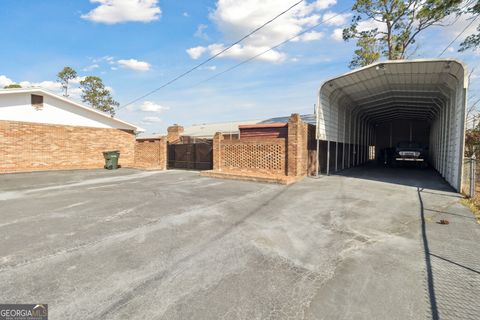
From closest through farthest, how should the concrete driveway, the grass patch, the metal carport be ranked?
the concrete driveway < the grass patch < the metal carport

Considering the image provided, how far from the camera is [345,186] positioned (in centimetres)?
920

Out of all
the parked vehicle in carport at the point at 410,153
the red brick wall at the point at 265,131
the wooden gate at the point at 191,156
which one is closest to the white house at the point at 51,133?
the wooden gate at the point at 191,156

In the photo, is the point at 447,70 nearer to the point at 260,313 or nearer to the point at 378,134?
the point at 260,313

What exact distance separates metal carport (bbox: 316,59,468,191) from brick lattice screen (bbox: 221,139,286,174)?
219cm

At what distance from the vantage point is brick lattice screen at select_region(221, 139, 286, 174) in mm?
10816

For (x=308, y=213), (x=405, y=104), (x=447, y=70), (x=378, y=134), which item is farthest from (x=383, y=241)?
(x=378, y=134)

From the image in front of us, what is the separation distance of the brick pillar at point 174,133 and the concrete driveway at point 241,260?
1075 centimetres

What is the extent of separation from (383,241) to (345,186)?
17.8 ft

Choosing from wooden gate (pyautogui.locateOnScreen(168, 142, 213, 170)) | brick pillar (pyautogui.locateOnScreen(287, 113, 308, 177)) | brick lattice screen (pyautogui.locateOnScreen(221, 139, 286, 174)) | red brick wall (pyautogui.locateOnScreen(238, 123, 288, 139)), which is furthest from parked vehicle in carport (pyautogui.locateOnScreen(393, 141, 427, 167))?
wooden gate (pyautogui.locateOnScreen(168, 142, 213, 170))

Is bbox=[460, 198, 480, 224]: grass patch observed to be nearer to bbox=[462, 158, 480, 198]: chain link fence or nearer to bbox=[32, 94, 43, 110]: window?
bbox=[462, 158, 480, 198]: chain link fence

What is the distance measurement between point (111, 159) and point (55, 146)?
3117mm

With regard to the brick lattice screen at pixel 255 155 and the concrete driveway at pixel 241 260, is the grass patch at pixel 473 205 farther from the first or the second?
the brick lattice screen at pixel 255 155

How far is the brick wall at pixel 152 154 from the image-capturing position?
1655 cm

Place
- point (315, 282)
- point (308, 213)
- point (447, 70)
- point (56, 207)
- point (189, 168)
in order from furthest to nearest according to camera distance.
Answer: point (189, 168)
point (447, 70)
point (56, 207)
point (308, 213)
point (315, 282)
